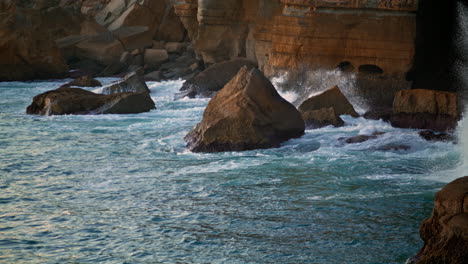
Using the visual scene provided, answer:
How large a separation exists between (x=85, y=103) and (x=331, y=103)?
20.1 feet

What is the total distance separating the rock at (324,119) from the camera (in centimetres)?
1375

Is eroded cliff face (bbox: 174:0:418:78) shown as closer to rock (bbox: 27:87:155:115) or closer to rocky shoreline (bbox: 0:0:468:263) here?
rocky shoreline (bbox: 0:0:468:263)

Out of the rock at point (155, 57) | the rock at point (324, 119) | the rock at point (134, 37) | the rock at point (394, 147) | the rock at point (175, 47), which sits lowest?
the rock at point (394, 147)

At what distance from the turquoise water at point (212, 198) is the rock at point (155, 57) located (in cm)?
1221

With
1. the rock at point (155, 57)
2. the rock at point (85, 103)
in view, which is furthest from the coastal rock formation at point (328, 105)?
the rock at point (155, 57)

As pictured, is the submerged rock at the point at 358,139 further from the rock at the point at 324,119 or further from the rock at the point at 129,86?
the rock at the point at 129,86

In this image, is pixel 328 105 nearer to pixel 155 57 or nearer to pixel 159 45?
pixel 155 57

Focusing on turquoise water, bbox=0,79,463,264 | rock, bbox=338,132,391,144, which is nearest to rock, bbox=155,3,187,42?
turquoise water, bbox=0,79,463,264

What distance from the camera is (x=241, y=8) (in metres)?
21.9

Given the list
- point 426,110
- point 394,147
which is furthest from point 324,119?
point 394,147

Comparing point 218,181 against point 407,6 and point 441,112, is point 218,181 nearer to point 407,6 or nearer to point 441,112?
point 441,112

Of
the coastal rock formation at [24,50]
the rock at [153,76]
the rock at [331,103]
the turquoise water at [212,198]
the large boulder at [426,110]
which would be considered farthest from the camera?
Answer: the coastal rock formation at [24,50]

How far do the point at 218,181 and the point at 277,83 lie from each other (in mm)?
7551

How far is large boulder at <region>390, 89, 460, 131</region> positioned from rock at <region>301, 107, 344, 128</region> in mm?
1114
